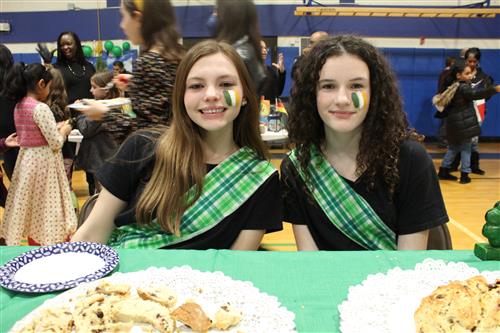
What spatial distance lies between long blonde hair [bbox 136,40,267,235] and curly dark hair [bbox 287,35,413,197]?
0.19m

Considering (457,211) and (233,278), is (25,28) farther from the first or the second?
(233,278)

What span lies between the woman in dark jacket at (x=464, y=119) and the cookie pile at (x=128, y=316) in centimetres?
521

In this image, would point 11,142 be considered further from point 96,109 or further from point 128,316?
point 128,316

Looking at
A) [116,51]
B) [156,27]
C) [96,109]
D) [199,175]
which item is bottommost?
[199,175]

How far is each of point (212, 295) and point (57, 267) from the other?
42 cm

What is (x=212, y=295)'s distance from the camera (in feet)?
3.01

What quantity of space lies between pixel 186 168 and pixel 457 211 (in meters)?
3.63

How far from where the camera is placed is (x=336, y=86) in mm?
1370

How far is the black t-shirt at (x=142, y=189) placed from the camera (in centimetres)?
147

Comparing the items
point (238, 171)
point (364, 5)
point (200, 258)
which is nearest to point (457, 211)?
point (238, 171)

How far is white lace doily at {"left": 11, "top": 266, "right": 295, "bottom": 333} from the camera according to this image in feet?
2.68

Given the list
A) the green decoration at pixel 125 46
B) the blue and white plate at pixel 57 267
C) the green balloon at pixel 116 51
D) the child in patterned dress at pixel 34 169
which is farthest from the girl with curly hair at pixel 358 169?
the green decoration at pixel 125 46

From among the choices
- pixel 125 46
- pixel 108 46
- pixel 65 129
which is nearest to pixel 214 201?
pixel 65 129

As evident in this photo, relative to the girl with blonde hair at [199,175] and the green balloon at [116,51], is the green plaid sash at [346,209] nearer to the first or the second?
the girl with blonde hair at [199,175]
